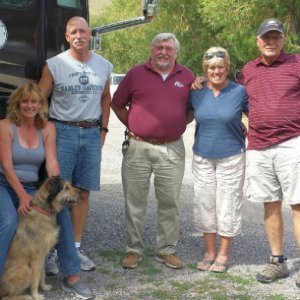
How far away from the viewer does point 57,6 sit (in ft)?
15.9

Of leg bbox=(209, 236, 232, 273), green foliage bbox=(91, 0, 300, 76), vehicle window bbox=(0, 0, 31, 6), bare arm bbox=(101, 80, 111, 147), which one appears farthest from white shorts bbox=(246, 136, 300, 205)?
green foliage bbox=(91, 0, 300, 76)

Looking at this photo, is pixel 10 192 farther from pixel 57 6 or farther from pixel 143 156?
pixel 57 6

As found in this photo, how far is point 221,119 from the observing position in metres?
4.75

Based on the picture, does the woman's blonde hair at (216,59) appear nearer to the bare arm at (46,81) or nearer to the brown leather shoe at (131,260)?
the bare arm at (46,81)

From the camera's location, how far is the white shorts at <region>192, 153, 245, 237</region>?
16.0ft

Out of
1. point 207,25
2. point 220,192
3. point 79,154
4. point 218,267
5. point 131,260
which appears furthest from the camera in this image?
point 207,25

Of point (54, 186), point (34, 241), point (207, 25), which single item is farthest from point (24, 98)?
point (207, 25)

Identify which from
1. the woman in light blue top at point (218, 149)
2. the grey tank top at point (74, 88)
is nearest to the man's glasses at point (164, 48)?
the woman in light blue top at point (218, 149)

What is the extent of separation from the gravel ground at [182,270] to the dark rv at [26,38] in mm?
1677

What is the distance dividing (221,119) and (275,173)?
Answer: 66 centimetres

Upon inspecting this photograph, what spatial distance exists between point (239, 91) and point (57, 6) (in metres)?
1.72

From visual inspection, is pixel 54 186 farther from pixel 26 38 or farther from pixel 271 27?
pixel 271 27

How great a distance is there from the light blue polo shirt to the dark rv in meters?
1.35

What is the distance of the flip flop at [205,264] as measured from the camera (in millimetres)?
5066
